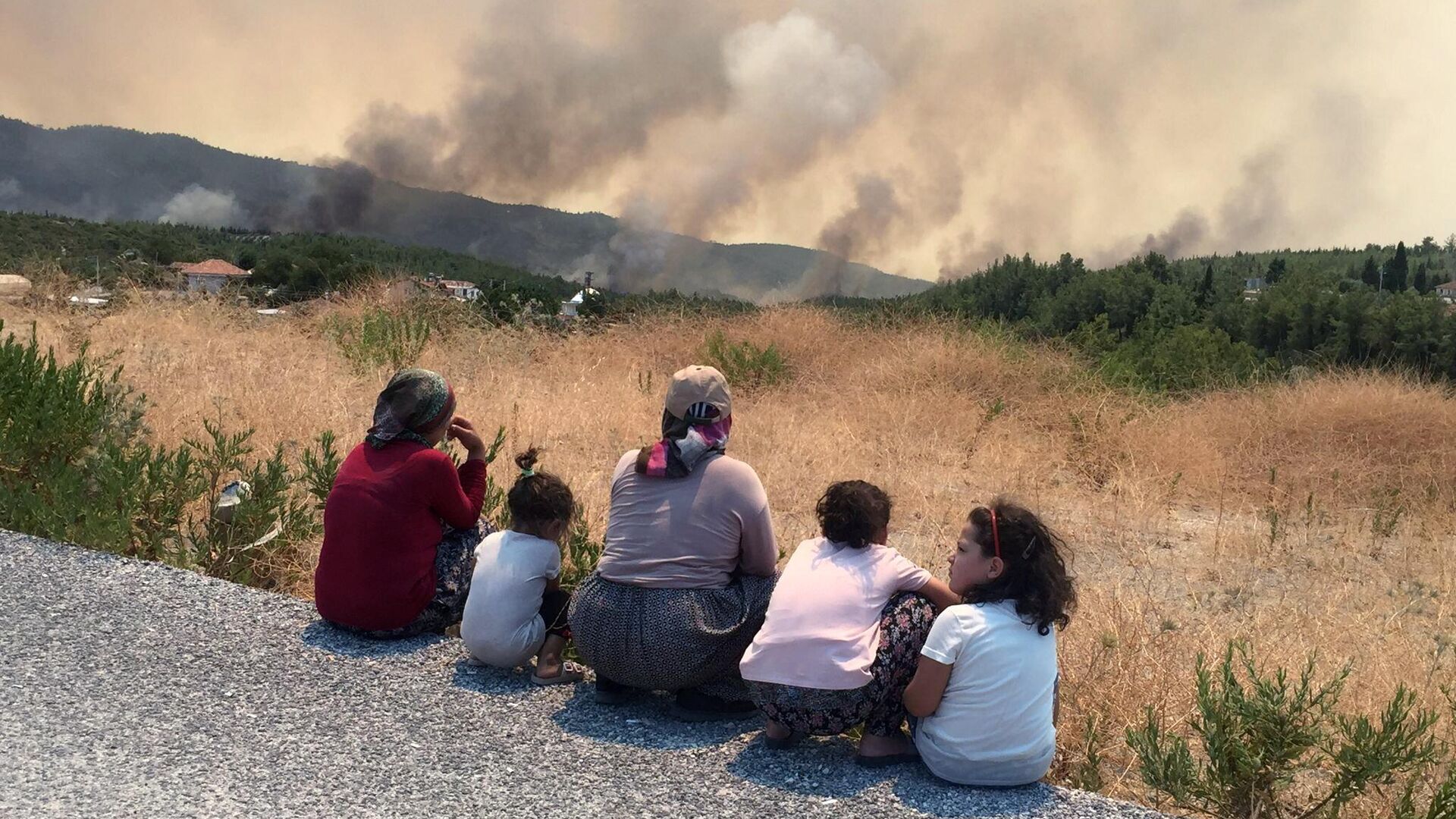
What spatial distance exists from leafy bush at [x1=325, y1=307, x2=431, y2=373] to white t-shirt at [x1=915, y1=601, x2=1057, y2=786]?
9.08m

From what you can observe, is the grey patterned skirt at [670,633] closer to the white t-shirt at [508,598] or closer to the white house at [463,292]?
the white t-shirt at [508,598]

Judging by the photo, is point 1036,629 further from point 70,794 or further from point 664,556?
point 70,794

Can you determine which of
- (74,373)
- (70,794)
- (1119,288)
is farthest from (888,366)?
(1119,288)

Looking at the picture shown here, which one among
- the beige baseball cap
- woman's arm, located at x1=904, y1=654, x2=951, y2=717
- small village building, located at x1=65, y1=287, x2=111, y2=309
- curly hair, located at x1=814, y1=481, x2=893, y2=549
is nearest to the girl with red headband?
woman's arm, located at x1=904, y1=654, x2=951, y2=717

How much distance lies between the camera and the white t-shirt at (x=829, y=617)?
147 inches

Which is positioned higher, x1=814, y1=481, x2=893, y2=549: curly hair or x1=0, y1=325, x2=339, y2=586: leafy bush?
x1=814, y1=481, x2=893, y2=549: curly hair

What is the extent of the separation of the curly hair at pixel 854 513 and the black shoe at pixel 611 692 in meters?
0.97

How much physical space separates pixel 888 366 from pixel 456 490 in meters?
9.81

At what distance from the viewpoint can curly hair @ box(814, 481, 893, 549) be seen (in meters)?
3.86

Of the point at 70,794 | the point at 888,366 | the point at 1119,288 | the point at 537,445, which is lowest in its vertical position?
the point at 70,794

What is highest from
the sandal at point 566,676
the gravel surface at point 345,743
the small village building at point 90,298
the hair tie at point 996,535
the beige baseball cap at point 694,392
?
the small village building at point 90,298

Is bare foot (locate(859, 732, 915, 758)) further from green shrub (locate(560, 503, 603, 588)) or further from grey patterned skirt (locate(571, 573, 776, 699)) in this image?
green shrub (locate(560, 503, 603, 588))

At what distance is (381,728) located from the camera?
3832 mm

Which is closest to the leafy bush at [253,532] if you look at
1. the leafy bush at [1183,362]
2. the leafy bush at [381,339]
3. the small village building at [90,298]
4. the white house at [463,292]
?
the leafy bush at [381,339]
